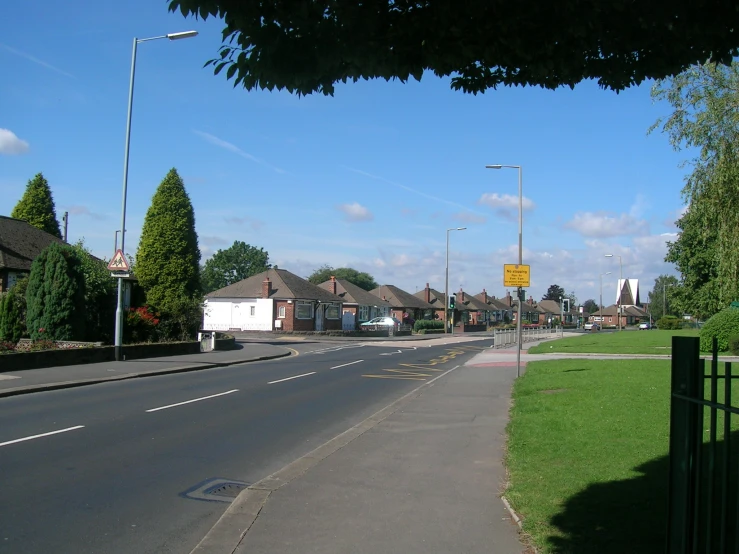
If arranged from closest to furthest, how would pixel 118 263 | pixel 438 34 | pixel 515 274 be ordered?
pixel 438 34 → pixel 515 274 → pixel 118 263

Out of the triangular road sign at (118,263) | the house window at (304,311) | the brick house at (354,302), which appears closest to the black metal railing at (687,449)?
the triangular road sign at (118,263)

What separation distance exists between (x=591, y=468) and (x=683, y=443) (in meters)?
3.36


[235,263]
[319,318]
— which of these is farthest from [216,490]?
[235,263]

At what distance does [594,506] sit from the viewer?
570 cm

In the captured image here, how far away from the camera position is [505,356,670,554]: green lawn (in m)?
5.08

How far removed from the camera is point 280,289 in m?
62.6

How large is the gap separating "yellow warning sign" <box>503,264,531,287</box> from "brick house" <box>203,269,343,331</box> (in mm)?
42119

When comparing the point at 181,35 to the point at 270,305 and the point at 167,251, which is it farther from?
the point at 270,305

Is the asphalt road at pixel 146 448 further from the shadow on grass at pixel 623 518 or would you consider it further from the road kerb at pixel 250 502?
the shadow on grass at pixel 623 518

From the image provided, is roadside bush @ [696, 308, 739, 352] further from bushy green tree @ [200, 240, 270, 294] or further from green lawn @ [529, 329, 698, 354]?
bushy green tree @ [200, 240, 270, 294]

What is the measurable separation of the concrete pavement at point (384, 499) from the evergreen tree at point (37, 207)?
38.6m

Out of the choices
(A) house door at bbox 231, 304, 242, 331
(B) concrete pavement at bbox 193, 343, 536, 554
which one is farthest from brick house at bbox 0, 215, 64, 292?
(A) house door at bbox 231, 304, 242, 331

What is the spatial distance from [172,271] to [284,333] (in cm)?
2374

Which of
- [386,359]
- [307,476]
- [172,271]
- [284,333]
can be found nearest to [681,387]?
[307,476]
